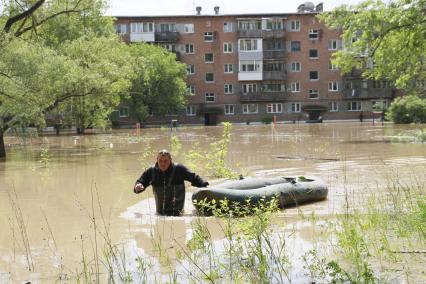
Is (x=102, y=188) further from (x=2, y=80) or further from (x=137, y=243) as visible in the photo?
(x=2, y=80)

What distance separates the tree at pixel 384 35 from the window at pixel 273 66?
46513mm

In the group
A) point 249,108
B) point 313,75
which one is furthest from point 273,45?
point 249,108

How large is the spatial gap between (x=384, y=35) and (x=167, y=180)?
52.5 ft

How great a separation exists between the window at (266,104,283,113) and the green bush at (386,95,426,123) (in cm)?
2070

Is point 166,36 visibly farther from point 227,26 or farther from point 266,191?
point 266,191

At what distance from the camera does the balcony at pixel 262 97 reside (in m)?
77.7

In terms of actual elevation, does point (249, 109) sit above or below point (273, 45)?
below

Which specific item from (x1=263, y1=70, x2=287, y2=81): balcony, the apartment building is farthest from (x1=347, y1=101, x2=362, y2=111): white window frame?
(x1=263, y1=70, x2=287, y2=81): balcony

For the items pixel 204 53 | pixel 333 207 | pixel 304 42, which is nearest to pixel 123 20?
pixel 204 53

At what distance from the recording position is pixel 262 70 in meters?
77.7

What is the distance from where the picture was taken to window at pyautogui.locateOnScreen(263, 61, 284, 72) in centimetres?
7812

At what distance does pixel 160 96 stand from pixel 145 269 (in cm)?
6186

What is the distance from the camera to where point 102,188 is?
47.2 ft

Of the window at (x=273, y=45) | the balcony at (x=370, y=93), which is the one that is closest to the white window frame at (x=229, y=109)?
the window at (x=273, y=45)
